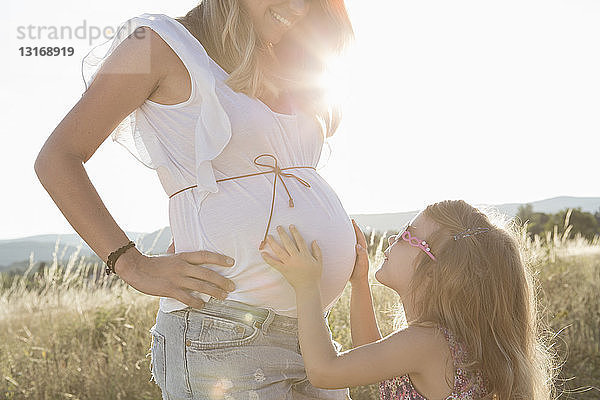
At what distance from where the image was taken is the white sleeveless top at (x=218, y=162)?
1.76m

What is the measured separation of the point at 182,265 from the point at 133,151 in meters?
0.44

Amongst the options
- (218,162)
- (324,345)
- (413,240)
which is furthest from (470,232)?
(218,162)

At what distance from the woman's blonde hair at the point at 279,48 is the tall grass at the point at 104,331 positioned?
7.50 feet

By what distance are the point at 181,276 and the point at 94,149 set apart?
0.44m

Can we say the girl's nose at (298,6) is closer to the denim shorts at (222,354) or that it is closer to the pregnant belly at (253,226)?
the pregnant belly at (253,226)

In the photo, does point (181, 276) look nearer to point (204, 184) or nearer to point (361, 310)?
point (204, 184)


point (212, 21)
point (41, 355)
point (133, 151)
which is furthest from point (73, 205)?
point (41, 355)

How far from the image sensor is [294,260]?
1.82 metres

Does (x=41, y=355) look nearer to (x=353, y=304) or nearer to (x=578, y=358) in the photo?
(x=353, y=304)

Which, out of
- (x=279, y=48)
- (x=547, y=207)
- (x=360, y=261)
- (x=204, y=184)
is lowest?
(x=547, y=207)

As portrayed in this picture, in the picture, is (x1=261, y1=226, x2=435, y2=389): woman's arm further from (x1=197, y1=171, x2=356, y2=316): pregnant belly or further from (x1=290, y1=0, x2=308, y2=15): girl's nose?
(x1=290, y1=0, x2=308, y2=15): girl's nose

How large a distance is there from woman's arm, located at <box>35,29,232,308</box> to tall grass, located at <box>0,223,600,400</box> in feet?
8.99

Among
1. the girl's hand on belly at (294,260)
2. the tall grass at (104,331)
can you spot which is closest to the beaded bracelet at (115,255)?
the girl's hand on belly at (294,260)

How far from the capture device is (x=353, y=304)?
2.53 m
